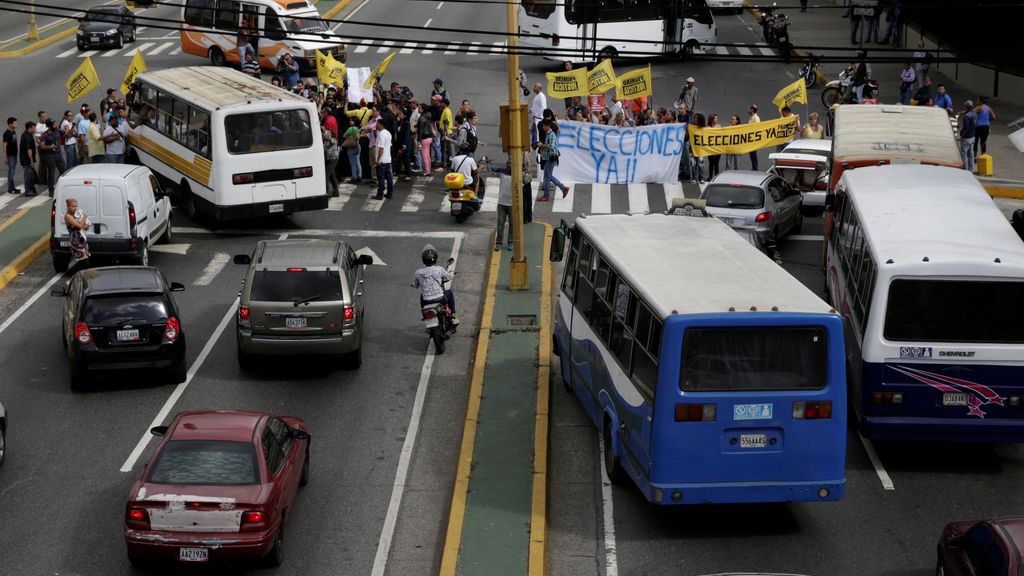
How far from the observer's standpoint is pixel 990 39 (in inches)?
1727

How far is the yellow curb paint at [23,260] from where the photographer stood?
25250 mm

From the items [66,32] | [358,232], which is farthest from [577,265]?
[66,32]

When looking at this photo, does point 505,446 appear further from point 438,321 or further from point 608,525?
point 438,321

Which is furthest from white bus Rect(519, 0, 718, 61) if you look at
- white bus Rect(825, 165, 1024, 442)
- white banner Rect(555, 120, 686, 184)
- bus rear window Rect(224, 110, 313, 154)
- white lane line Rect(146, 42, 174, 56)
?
white bus Rect(825, 165, 1024, 442)

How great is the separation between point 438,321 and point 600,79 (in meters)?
13.7

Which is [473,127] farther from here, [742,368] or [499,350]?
[742,368]

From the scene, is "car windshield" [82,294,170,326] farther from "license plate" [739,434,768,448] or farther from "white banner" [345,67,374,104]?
"white banner" [345,67,374,104]

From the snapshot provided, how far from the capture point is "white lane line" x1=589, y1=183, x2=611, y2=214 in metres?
31.0

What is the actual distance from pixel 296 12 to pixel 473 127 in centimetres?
1597

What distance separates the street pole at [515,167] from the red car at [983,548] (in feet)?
41.2

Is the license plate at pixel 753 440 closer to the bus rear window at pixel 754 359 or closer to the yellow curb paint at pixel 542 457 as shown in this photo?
the bus rear window at pixel 754 359

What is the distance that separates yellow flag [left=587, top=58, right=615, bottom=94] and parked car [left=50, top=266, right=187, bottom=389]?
52.5 feet

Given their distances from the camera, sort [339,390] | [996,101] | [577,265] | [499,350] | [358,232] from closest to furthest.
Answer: [577,265] < [339,390] < [499,350] < [358,232] < [996,101]

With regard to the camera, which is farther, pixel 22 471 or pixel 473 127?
pixel 473 127
